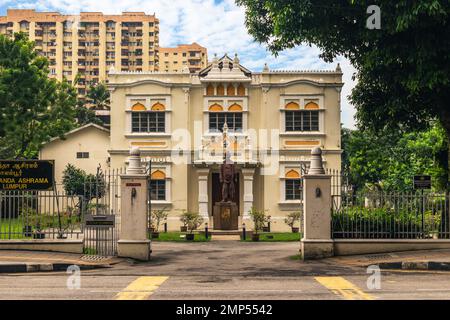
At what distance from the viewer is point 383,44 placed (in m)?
Answer: 18.5

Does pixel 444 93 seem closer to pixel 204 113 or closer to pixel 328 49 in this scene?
pixel 328 49

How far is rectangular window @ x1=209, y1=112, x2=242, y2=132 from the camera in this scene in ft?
115

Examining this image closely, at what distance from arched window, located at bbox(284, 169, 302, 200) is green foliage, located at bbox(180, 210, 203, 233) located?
18.2 ft

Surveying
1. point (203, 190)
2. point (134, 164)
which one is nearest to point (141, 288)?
point (134, 164)

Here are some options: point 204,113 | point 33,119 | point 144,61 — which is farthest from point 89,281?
point 144,61

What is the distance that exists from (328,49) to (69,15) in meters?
93.6

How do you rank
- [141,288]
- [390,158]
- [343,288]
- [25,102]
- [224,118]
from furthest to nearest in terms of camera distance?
[390,158] < [25,102] < [224,118] < [141,288] < [343,288]

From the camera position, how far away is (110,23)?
107 metres

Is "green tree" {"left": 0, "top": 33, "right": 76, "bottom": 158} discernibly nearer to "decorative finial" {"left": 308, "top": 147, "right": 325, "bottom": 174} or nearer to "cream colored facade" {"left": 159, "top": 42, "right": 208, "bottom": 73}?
"decorative finial" {"left": 308, "top": 147, "right": 325, "bottom": 174}

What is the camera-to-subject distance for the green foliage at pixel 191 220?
101 ft

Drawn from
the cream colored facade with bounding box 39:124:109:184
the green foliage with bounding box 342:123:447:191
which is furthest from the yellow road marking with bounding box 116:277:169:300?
the cream colored facade with bounding box 39:124:109:184

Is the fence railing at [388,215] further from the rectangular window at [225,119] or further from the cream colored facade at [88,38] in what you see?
the cream colored facade at [88,38]

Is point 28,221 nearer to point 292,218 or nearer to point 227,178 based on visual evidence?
point 227,178

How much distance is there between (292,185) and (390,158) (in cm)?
1595
